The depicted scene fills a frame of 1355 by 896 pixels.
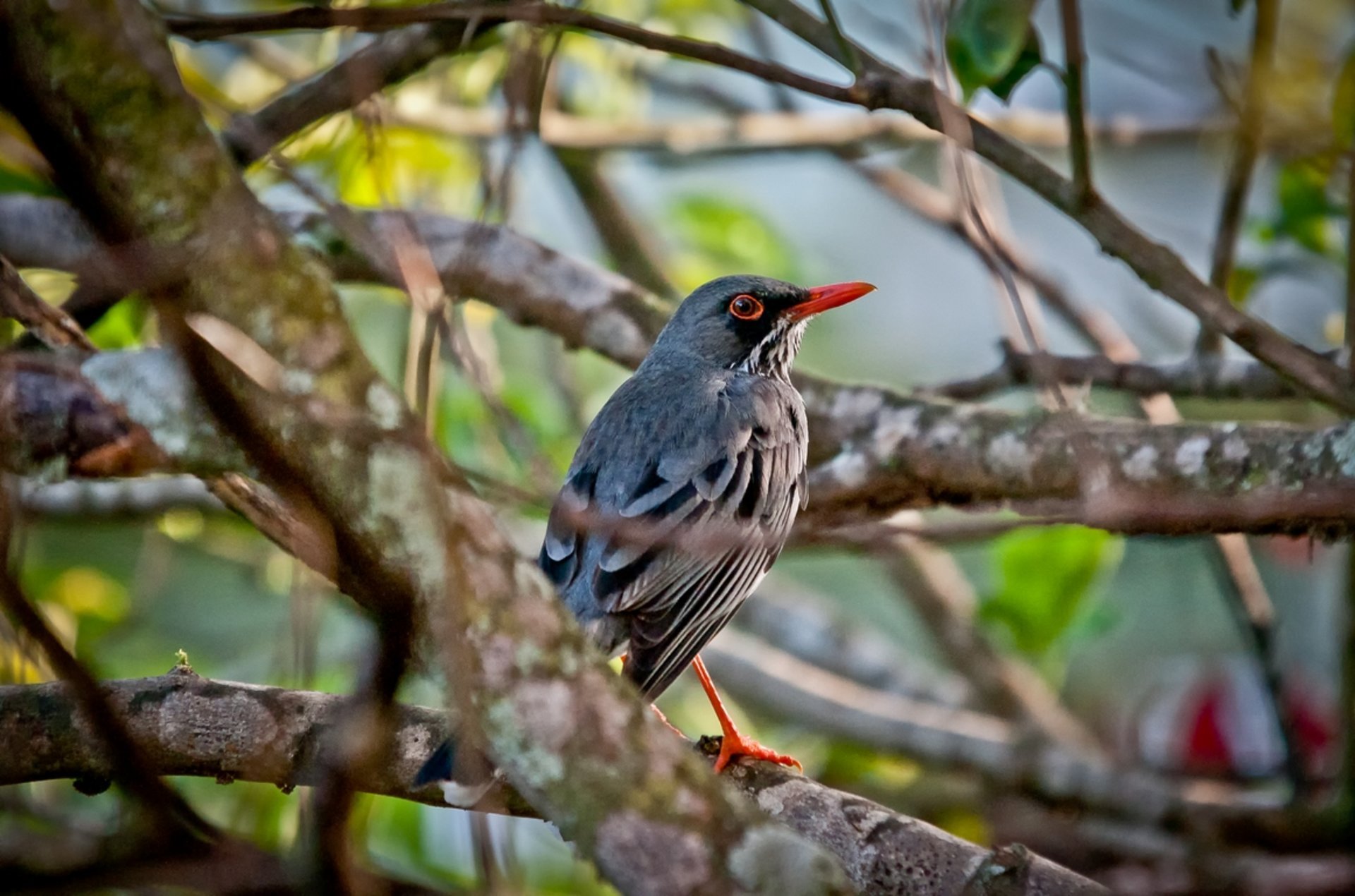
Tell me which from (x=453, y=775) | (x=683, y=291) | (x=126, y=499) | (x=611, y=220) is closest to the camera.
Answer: (x=453, y=775)

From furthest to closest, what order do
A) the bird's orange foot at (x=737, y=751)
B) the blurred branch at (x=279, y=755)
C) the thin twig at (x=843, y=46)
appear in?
1. the bird's orange foot at (x=737, y=751)
2. the thin twig at (x=843, y=46)
3. the blurred branch at (x=279, y=755)

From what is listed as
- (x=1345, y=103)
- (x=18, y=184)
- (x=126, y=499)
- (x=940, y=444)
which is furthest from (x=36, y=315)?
(x=1345, y=103)

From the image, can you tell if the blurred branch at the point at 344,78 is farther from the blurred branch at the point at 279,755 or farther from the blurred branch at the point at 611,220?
the blurred branch at the point at 611,220

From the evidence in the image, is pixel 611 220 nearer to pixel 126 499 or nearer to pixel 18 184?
pixel 126 499

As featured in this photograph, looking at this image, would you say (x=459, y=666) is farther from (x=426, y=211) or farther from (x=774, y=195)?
(x=774, y=195)

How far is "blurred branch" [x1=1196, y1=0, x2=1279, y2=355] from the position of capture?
13.0 ft

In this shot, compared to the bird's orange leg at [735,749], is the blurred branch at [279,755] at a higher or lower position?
lower

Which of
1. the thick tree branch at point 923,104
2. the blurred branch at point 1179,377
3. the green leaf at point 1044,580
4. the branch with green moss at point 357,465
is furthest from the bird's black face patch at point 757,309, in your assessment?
the branch with green moss at point 357,465

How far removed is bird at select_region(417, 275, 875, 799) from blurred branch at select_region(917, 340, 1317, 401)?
749 mm

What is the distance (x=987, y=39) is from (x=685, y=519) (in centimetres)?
176

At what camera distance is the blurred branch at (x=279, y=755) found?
3061 millimetres

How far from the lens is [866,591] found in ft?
39.9

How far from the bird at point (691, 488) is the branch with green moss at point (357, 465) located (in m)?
1.44

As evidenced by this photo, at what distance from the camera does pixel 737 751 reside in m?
3.81
